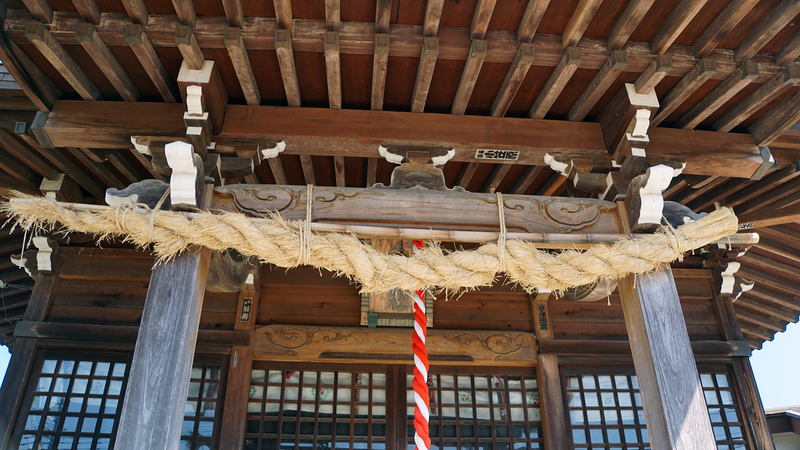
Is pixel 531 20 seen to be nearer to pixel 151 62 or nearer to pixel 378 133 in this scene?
pixel 378 133

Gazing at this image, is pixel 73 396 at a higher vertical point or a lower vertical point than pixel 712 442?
higher

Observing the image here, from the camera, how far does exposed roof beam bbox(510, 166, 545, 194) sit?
168 inches

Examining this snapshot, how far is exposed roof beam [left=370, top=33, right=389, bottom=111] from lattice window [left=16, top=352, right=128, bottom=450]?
324cm

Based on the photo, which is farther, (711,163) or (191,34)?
(711,163)

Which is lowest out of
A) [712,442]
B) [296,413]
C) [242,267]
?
[712,442]

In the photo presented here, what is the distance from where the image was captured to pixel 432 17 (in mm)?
2963

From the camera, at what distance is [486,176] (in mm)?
4555

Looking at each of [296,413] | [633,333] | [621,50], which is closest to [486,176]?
[621,50]

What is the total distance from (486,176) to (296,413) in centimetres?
265

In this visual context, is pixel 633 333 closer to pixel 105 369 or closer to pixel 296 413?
pixel 296 413

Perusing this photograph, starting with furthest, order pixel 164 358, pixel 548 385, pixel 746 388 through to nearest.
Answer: pixel 746 388 < pixel 548 385 < pixel 164 358

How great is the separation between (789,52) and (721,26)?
0.58m

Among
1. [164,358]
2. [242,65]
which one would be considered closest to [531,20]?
[242,65]

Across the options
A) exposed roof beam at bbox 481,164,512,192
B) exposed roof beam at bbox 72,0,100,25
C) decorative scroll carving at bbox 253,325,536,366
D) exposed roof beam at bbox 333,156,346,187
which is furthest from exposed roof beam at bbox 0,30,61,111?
exposed roof beam at bbox 481,164,512,192
